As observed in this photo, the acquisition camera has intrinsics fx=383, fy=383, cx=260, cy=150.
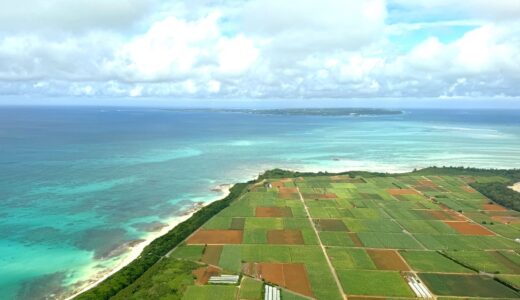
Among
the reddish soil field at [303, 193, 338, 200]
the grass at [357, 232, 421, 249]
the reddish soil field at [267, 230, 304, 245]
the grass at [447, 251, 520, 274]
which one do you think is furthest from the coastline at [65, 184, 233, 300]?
the grass at [447, 251, 520, 274]

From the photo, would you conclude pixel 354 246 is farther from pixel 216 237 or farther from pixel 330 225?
pixel 216 237

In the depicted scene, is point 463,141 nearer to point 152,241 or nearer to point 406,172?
point 406,172

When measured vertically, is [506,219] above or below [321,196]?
above

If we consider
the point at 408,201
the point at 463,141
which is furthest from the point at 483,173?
the point at 463,141

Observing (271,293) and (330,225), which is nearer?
(271,293)

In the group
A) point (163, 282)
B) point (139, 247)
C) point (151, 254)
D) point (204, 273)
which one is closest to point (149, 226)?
point (139, 247)

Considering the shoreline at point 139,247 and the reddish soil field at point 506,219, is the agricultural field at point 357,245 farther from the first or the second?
the shoreline at point 139,247
